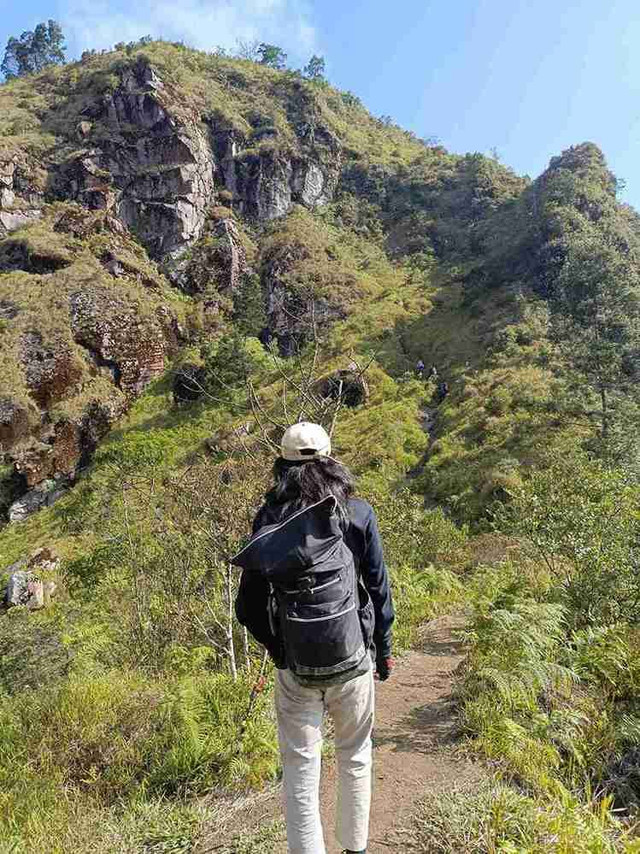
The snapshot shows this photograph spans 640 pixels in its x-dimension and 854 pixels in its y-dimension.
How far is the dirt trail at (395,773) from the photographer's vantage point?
107 inches

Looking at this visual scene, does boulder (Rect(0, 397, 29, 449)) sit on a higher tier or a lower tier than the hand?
higher

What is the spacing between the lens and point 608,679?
4016mm

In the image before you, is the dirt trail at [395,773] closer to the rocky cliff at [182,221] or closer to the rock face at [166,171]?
the rocky cliff at [182,221]

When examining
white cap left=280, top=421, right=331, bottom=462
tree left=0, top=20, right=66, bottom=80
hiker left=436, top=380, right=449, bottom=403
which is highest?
tree left=0, top=20, right=66, bottom=80

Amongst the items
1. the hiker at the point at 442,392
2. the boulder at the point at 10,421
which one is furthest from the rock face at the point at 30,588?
the hiker at the point at 442,392

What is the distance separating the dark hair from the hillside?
96cm

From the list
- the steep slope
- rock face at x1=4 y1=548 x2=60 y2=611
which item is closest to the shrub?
rock face at x1=4 y1=548 x2=60 y2=611

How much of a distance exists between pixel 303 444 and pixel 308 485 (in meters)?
0.19

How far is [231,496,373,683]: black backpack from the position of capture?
6.74 feet

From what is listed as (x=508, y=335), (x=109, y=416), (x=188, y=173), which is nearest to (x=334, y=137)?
(x=188, y=173)

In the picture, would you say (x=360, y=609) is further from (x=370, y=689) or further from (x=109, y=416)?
(x=109, y=416)

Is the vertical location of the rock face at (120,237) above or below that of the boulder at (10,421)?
above

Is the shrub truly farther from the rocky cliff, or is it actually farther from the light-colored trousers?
the rocky cliff

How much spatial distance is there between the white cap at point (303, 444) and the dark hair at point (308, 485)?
0.03m
